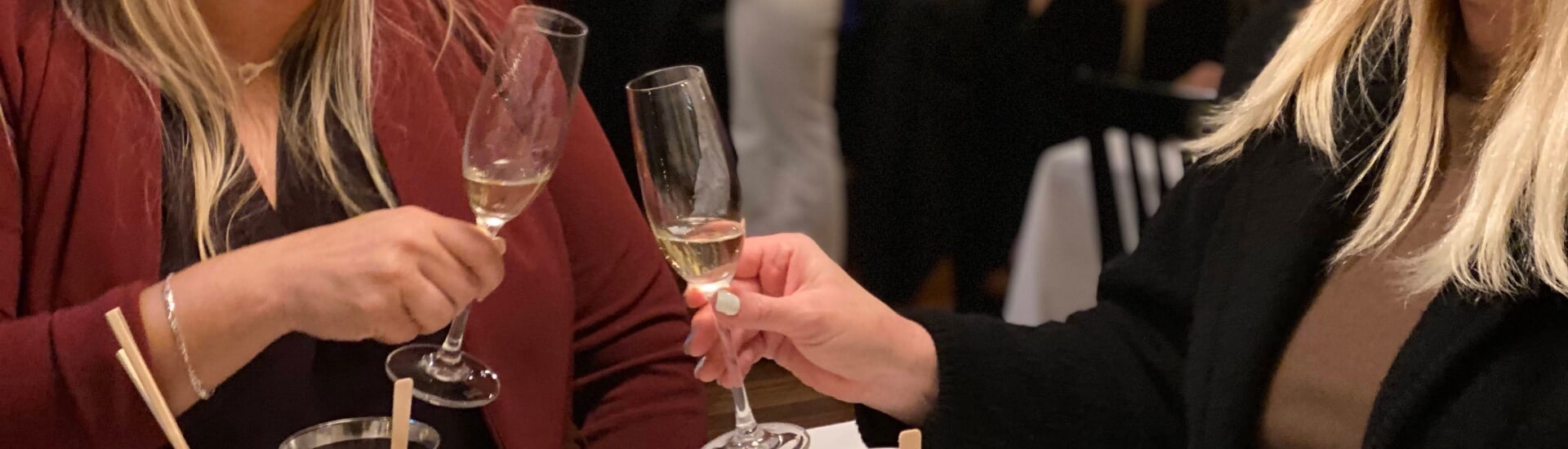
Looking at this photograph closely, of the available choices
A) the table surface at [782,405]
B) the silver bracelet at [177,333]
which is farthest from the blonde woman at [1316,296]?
the table surface at [782,405]

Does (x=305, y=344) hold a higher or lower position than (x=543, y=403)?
higher

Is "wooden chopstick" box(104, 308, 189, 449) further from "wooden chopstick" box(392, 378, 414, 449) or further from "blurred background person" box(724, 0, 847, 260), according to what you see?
"blurred background person" box(724, 0, 847, 260)

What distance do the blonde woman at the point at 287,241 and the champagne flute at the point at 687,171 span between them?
0.54 feet

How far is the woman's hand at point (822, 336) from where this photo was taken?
42.4 inches

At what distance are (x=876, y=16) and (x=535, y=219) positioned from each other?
1.93 metres

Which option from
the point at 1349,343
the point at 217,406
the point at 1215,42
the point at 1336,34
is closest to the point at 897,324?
→ the point at 1349,343

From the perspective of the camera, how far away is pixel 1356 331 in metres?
1.08

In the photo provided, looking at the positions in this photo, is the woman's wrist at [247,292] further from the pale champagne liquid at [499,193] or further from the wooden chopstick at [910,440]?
the wooden chopstick at [910,440]

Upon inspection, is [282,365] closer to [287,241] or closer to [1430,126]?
[287,241]

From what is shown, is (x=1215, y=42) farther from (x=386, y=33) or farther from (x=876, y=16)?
(x=386, y=33)

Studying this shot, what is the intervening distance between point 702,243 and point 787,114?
232 centimetres

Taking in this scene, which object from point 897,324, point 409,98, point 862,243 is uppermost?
point 409,98

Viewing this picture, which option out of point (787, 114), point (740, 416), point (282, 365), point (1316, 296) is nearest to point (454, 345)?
point (282, 365)

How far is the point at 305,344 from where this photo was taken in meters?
1.22
